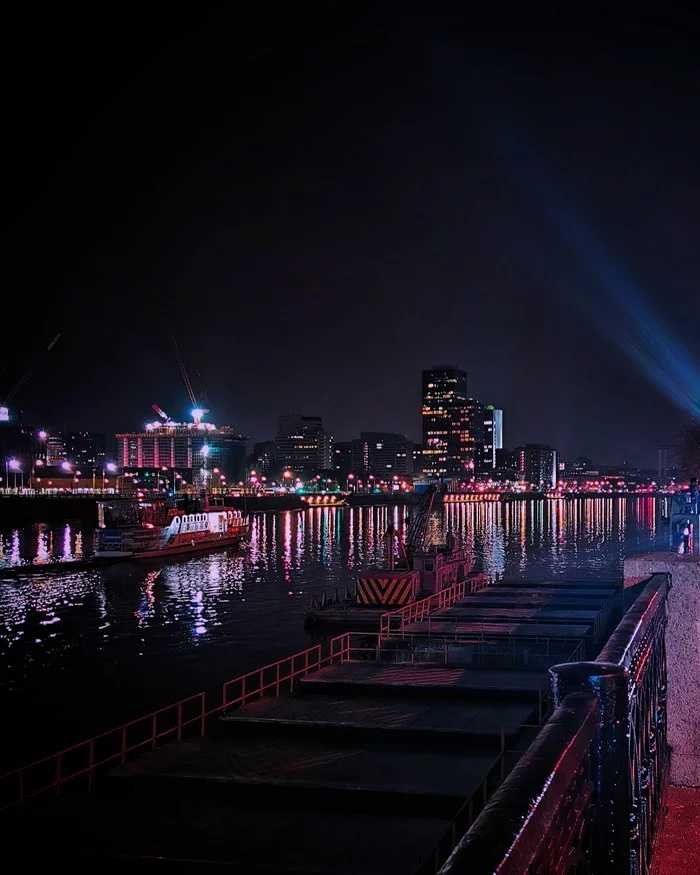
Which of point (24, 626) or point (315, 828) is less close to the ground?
point (315, 828)

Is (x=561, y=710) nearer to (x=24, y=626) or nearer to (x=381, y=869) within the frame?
(x=381, y=869)

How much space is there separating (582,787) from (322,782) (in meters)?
11.6

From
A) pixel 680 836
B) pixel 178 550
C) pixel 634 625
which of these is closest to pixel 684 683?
pixel 680 836

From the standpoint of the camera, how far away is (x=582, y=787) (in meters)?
4.10

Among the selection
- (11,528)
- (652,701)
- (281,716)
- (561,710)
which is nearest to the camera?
(561,710)

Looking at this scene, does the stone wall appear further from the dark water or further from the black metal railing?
the dark water

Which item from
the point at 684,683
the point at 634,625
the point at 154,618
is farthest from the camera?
the point at 154,618

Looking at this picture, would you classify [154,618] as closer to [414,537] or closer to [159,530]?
[414,537]

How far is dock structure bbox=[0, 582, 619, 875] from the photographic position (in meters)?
12.8

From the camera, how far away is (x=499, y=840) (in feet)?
9.50

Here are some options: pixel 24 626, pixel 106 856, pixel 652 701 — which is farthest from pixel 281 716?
pixel 24 626

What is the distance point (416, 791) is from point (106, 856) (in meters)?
4.84

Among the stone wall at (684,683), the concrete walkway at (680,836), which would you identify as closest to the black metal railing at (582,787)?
the concrete walkway at (680,836)

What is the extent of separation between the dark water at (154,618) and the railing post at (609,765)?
27.2m
